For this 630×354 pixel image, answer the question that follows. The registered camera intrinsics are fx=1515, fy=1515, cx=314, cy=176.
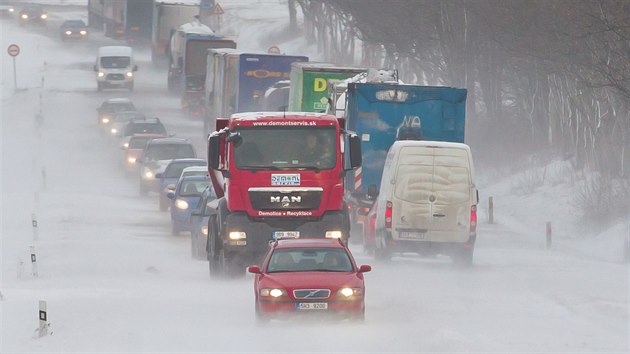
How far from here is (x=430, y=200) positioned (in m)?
25.9

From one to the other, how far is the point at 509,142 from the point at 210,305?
32250 mm

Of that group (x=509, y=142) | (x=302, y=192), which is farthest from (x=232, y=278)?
(x=509, y=142)

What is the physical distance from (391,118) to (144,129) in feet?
78.1

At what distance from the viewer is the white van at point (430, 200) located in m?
25.7

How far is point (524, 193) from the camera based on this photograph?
42.9 metres

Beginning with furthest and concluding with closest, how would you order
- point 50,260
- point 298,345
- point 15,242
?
point 15,242
point 50,260
point 298,345

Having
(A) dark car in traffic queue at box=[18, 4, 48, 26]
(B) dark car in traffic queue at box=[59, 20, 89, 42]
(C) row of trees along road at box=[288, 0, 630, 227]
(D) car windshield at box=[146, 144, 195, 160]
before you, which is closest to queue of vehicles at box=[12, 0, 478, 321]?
(D) car windshield at box=[146, 144, 195, 160]

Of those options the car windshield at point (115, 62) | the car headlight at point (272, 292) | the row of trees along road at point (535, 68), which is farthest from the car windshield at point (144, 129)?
the car headlight at point (272, 292)

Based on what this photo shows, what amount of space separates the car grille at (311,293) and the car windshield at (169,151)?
81.6 ft

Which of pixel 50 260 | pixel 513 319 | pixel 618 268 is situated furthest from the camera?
pixel 50 260

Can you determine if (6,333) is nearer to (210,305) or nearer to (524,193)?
(210,305)

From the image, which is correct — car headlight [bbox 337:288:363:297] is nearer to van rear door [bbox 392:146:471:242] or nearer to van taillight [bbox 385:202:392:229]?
van rear door [bbox 392:146:471:242]

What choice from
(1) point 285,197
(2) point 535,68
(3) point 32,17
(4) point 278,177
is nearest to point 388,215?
(1) point 285,197

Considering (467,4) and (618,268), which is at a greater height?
Result: (467,4)
